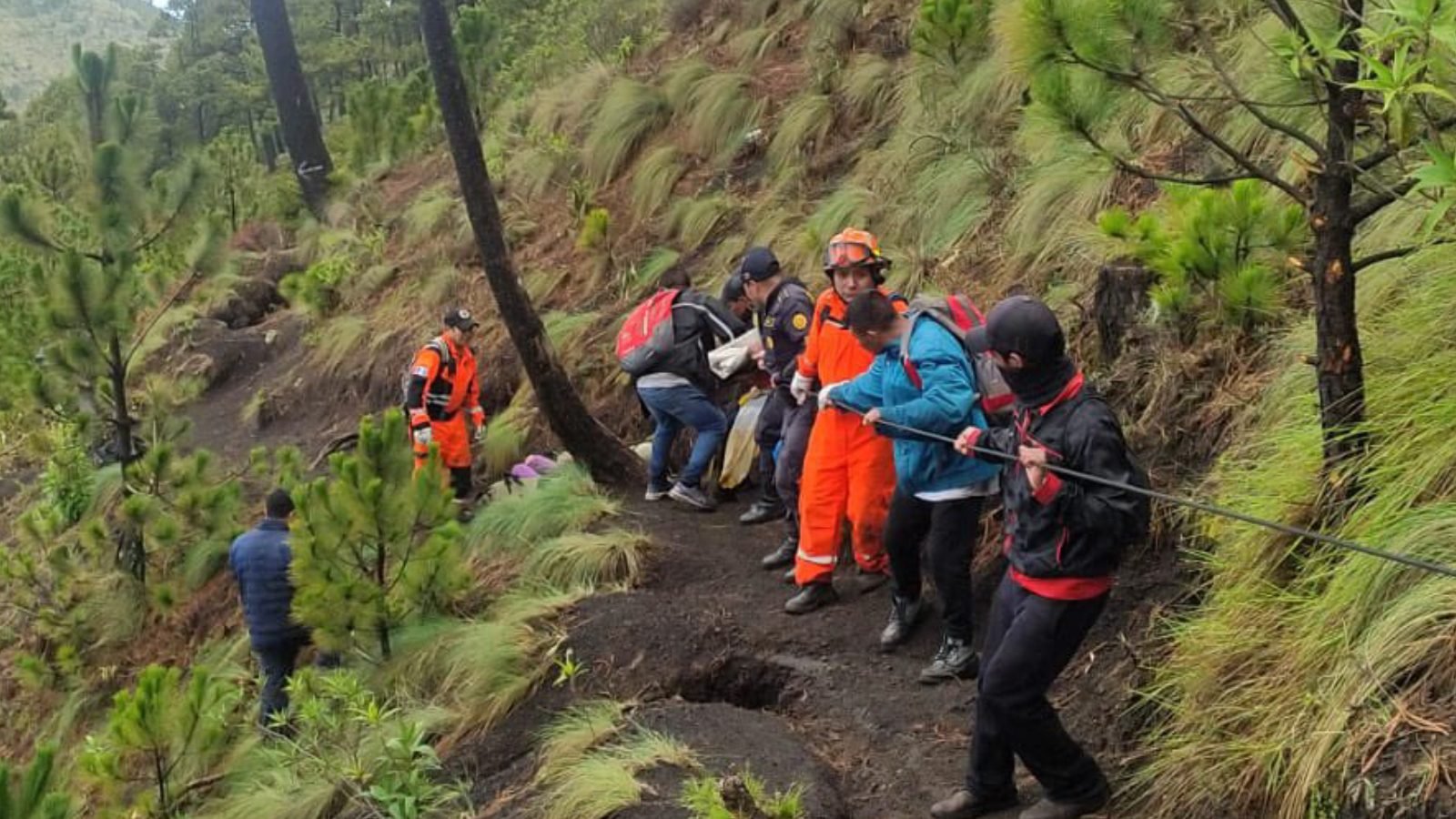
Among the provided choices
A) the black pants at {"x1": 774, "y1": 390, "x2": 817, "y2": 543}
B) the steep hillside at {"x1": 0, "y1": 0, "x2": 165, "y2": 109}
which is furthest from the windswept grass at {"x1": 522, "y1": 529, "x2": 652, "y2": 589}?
the steep hillside at {"x1": 0, "y1": 0, "x2": 165, "y2": 109}

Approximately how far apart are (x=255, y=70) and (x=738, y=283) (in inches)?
1198

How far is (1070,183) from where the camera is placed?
25.8 ft

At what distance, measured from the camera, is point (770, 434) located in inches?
307

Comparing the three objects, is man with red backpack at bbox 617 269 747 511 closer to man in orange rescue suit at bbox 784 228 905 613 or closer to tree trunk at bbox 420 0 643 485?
tree trunk at bbox 420 0 643 485

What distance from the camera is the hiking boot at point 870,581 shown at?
6.64m

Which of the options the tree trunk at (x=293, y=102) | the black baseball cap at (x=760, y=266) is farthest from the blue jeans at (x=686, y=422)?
the tree trunk at (x=293, y=102)

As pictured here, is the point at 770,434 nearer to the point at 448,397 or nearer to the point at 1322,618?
the point at 448,397

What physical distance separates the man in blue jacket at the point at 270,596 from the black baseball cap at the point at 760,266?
313 cm

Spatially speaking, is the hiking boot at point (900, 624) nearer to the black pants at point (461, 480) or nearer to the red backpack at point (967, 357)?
the red backpack at point (967, 357)

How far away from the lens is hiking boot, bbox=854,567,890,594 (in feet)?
21.8

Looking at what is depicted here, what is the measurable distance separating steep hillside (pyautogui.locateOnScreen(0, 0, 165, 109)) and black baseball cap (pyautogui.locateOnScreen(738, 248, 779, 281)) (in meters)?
95.1

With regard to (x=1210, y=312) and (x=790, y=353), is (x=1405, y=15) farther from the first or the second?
(x=790, y=353)

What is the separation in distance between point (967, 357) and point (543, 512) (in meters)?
3.92

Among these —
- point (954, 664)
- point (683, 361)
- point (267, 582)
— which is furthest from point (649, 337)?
point (954, 664)
